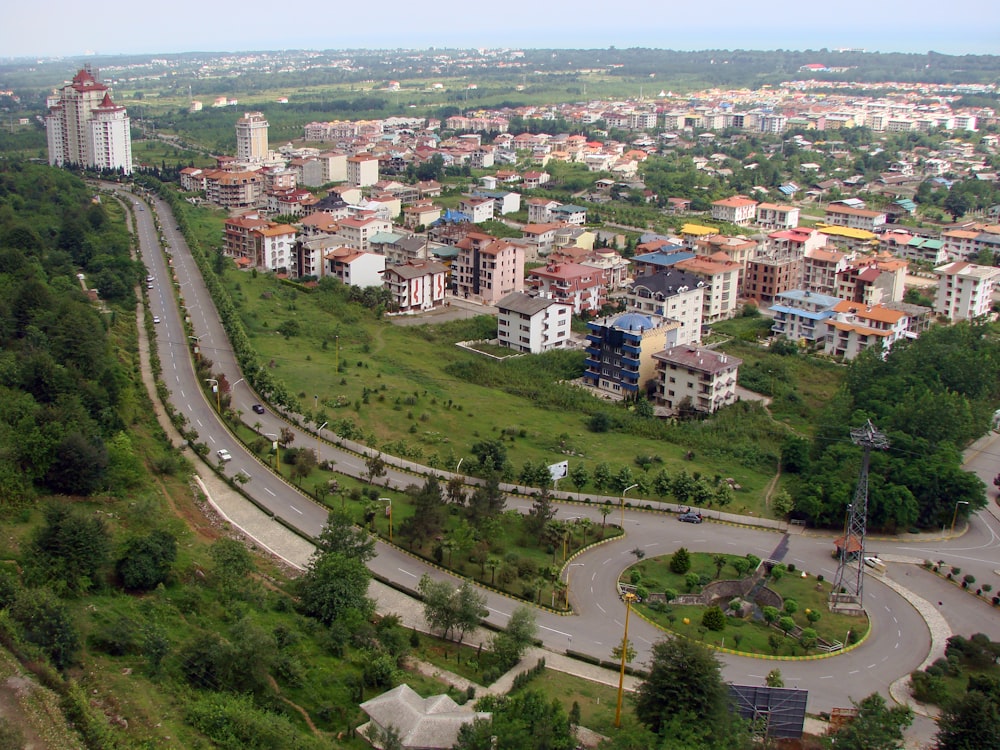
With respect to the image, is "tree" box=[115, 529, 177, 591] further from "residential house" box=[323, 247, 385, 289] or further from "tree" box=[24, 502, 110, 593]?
"residential house" box=[323, 247, 385, 289]

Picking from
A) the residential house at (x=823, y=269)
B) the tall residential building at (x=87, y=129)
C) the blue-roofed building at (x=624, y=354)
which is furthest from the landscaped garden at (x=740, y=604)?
the tall residential building at (x=87, y=129)

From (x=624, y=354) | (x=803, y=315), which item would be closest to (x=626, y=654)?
(x=624, y=354)

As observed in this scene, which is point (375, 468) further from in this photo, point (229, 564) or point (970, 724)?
point (970, 724)

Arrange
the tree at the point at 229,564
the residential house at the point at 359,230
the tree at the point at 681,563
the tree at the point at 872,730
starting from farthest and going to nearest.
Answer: the residential house at the point at 359,230 < the tree at the point at 681,563 < the tree at the point at 229,564 < the tree at the point at 872,730

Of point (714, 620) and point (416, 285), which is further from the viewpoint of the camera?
point (416, 285)

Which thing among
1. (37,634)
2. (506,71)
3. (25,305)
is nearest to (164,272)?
(25,305)

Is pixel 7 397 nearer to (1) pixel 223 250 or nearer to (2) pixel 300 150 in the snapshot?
(1) pixel 223 250

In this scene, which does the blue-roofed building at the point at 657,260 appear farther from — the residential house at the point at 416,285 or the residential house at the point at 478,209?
the residential house at the point at 478,209
